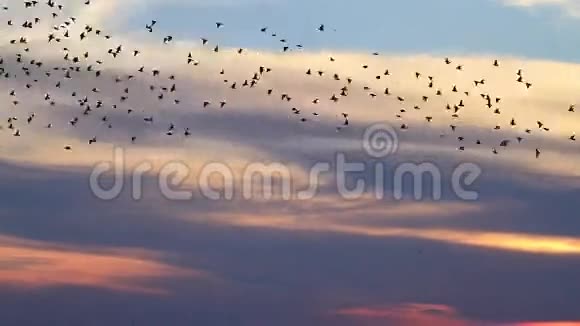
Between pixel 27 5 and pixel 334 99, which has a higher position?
pixel 27 5

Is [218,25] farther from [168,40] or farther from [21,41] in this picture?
[21,41]

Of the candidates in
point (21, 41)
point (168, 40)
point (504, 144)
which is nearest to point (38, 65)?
Answer: point (21, 41)

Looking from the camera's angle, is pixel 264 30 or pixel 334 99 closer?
pixel 264 30

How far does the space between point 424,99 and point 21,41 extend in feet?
57.8

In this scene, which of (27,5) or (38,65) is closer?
(27,5)

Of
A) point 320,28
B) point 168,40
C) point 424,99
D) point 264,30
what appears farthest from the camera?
point 424,99

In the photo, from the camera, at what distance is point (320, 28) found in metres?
31.8

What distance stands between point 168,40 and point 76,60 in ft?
13.5

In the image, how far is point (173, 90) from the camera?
3925 centimetres

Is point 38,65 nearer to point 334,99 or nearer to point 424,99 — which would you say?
point 334,99

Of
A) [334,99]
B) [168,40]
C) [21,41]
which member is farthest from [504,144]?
[21,41]

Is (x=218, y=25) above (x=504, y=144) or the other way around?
above

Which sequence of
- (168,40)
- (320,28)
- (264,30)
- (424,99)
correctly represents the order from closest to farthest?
(320,28), (264,30), (168,40), (424,99)

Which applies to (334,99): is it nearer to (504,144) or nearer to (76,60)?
(504,144)
